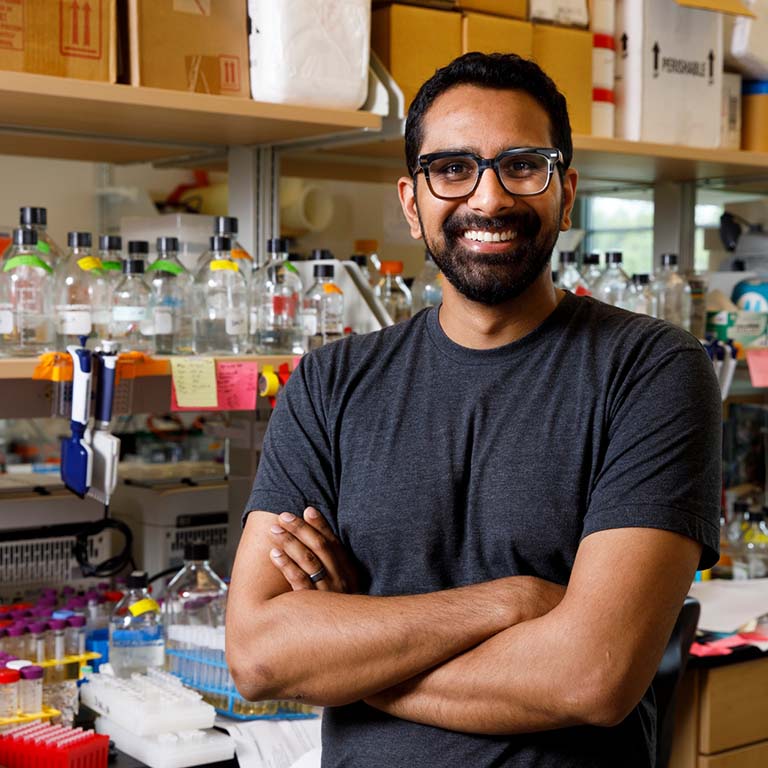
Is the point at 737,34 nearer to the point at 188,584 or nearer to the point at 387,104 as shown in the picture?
the point at 387,104

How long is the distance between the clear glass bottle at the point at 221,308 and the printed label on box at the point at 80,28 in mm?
455

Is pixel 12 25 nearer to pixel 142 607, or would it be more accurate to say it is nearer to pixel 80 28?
pixel 80 28

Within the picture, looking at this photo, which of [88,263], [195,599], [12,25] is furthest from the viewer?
[195,599]

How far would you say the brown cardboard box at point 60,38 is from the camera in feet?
6.54

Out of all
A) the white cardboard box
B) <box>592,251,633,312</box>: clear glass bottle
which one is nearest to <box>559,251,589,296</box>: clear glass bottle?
<box>592,251,633,312</box>: clear glass bottle

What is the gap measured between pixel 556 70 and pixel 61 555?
5.28ft

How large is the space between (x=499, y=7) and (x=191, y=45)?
0.82 metres

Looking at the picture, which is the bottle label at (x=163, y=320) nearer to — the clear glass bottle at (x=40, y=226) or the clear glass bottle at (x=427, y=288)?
the clear glass bottle at (x=40, y=226)

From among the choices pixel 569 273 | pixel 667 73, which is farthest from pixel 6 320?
pixel 667 73

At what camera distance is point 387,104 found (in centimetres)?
242

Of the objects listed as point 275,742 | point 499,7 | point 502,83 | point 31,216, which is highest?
point 499,7

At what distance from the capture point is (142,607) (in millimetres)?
2205

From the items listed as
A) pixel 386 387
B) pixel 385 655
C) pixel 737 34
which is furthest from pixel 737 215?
pixel 385 655

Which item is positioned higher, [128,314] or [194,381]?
[128,314]
